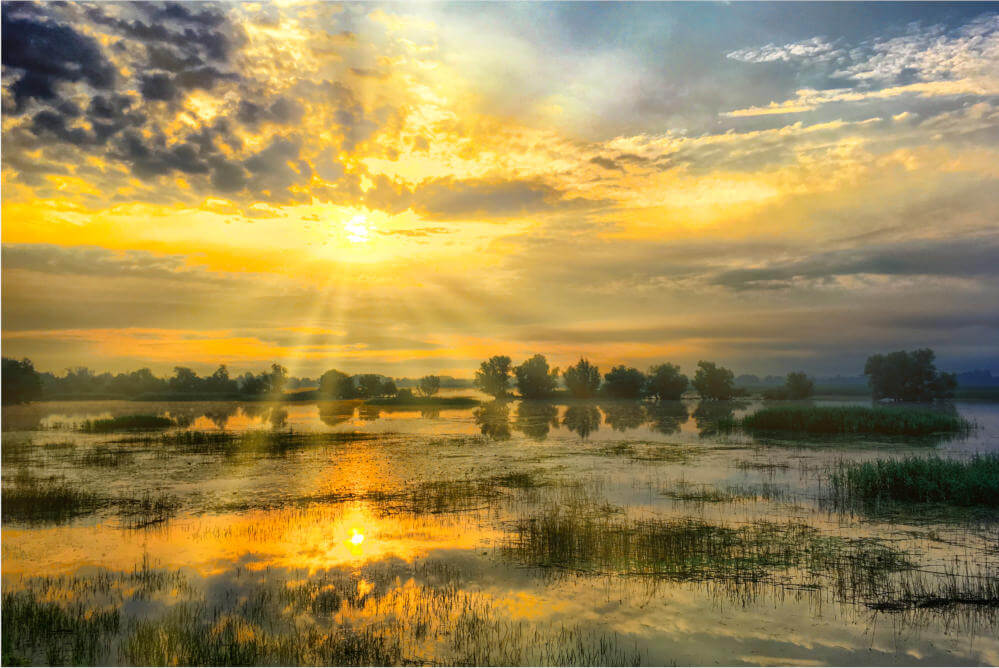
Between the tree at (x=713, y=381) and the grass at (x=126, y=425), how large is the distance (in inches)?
2799

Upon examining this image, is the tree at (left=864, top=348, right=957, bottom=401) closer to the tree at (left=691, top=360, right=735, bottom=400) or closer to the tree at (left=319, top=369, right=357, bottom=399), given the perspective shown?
the tree at (left=691, top=360, right=735, bottom=400)

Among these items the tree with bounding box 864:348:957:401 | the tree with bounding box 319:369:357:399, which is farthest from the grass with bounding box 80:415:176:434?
the tree with bounding box 864:348:957:401

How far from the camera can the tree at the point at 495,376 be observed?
100625mm

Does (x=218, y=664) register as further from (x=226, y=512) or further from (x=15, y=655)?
(x=226, y=512)

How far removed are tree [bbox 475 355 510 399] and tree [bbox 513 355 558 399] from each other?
192cm

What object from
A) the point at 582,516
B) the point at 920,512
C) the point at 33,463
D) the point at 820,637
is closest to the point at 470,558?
the point at 582,516

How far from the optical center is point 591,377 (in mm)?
100500

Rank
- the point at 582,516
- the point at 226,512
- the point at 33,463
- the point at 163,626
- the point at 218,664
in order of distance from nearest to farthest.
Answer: the point at 218,664
the point at 163,626
the point at 582,516
the point at 226,512
the point at 33,463

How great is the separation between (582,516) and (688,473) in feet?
26.5

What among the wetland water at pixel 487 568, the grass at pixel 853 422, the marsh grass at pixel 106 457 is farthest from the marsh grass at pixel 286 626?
the grass at pixel 853 422

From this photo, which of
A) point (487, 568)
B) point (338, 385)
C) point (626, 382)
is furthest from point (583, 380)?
point (487, 568)

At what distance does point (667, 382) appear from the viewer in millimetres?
92562

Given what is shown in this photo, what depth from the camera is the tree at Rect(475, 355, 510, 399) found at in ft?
330

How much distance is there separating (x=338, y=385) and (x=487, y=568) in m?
92.5
